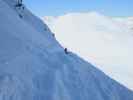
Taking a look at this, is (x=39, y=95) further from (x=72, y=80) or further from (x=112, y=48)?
(x=112, y=48)

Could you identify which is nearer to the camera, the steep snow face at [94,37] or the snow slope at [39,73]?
the snow slope at [39,73]

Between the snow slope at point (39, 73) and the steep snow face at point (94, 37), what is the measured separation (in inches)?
549

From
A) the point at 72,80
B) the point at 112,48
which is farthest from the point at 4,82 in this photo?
the point at 112,48

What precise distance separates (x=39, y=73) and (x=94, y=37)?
1787 inches

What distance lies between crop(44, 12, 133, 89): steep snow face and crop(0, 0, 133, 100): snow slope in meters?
13.9

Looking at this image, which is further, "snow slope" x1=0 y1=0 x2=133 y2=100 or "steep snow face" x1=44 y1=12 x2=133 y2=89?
"steep snow face" x1=44 y1=12 x2=133 y2=89

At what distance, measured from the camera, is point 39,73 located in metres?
15.5

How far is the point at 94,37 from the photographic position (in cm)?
6025

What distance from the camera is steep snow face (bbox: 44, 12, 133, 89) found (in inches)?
1726

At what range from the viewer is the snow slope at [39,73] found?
1346cm

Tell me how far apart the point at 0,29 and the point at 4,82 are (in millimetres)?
4485

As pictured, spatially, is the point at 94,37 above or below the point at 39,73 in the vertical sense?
above

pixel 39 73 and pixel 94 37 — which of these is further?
pixel 94 37

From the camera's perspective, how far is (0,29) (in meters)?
16.3
